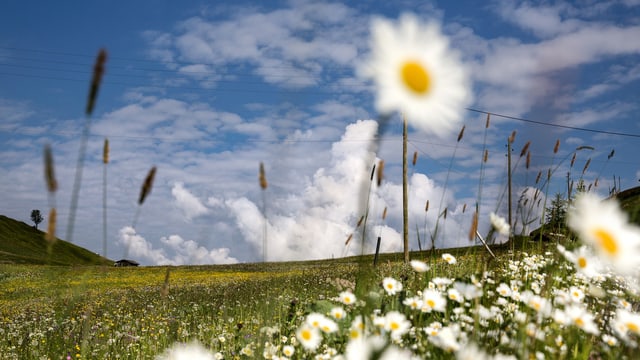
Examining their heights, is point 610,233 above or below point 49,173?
below

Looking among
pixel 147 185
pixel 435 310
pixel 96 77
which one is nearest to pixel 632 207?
pixel 435 310

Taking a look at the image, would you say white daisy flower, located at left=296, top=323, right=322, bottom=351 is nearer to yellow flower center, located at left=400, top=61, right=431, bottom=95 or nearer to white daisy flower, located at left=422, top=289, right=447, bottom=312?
white daisy flower, located at left=422, top=289, right=447, bottom=312

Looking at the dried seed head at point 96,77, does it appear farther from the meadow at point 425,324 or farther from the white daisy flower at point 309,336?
the white daisy flower at point 309,336

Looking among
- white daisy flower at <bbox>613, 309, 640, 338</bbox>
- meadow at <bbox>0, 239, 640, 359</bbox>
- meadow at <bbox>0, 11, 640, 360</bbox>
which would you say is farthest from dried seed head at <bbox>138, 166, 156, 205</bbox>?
white daisy flower at <bbox>613, 309, 640, 338</bbox>

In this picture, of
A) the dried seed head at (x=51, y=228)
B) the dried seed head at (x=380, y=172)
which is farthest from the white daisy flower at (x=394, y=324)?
the dried seed head at (x=51, y=228)

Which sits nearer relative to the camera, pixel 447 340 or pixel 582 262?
pixel 447 340

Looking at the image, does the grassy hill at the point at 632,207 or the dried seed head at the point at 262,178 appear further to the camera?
the grassy hill at the point at 632,207

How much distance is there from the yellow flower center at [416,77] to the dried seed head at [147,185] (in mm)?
1019

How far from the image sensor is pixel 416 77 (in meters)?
1.42

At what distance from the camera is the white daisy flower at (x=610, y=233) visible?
179 centimetres

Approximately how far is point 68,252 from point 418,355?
336 feet

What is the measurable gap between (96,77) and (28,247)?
97.2m

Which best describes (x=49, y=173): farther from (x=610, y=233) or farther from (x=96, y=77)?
(x=610, y=233)

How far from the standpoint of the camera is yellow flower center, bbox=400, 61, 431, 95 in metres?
1.40
